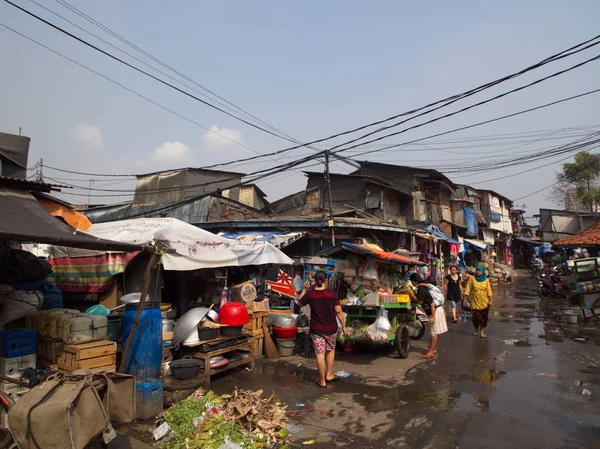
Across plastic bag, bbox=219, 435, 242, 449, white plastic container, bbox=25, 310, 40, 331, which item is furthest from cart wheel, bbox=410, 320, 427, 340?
white plastic container, bbox=25, 310, 40, 331

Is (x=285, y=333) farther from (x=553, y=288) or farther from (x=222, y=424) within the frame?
(x=553, y=288)

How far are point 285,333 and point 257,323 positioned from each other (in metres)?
0.68

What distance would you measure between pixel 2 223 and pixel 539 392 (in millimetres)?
7733

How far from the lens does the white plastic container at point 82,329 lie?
5.35 metres

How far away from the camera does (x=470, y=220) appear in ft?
99.5

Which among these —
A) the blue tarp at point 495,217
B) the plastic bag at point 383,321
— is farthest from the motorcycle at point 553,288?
the blue tarp at point 495,217

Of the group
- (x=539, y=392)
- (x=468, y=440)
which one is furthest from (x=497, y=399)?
(x=468, y=440)

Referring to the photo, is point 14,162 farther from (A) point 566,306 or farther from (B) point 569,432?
(A) point 566,306

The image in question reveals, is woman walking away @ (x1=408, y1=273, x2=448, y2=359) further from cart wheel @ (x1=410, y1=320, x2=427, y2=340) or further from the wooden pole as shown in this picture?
the wooden pole

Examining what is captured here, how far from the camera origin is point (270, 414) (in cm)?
507

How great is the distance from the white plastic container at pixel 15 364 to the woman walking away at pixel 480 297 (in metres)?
9.79

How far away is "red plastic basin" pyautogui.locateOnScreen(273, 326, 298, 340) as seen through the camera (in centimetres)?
868

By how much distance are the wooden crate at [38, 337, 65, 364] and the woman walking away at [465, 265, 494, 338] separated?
31.0ft

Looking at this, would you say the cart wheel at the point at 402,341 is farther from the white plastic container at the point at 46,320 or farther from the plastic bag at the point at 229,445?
the white plastic container at the point at 46,320
